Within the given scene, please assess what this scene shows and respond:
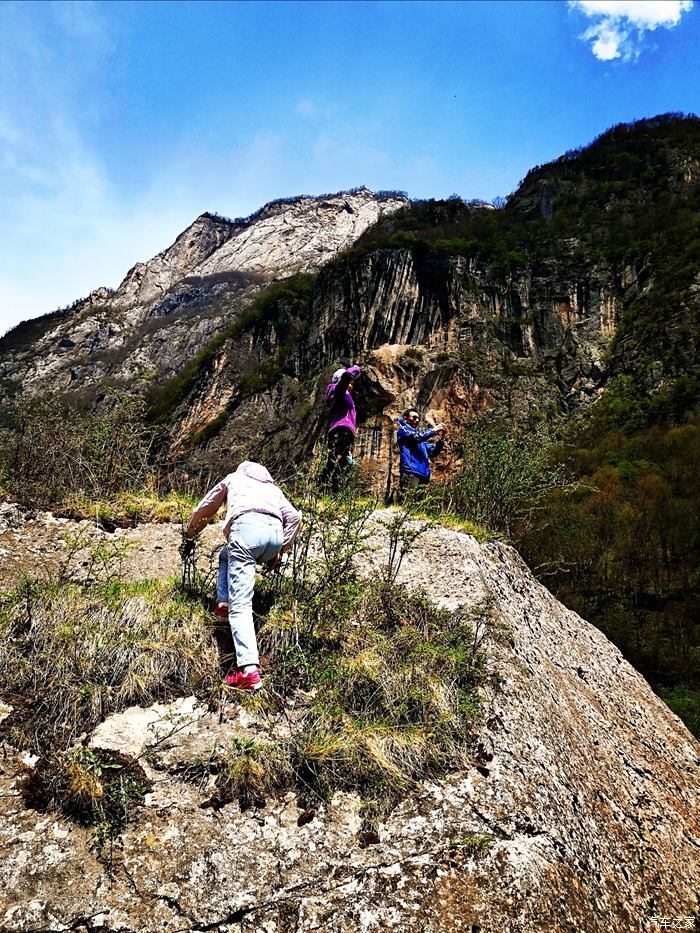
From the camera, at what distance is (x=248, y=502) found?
3457mm

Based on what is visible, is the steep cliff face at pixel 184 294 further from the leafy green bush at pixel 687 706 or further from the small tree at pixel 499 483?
the small tree at pixel 499 483

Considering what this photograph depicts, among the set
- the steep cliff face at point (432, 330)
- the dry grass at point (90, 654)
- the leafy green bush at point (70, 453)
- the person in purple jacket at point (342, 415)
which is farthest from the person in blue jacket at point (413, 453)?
the steep cliff face at point (432, 330)

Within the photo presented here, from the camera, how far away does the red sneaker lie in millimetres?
2959

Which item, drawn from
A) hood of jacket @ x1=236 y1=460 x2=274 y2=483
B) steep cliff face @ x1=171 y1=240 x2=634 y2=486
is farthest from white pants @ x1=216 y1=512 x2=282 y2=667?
steep cliff face @ x1=171 y1=240 x2=634 y2=486

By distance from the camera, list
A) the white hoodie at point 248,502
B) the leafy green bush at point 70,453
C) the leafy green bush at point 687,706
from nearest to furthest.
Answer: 1. the white hoodie at point 248,502
2. the leafy green bush at point 70,453
3. the leafy green bush at point 687,706

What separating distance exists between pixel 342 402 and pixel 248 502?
4.16 meters

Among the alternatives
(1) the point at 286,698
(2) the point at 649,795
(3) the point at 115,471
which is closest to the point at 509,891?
(1) the point at 286,698

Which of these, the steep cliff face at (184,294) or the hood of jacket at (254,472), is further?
the steep cliff face at (184,294)

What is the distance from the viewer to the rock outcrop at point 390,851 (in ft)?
6.57

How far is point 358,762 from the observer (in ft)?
→ 8.72

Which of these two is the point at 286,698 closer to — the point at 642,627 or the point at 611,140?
the point at 642,627

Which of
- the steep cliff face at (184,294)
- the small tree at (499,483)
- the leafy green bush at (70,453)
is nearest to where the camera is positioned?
the leafy green bush at (70,453)

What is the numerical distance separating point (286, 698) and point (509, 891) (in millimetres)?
1351

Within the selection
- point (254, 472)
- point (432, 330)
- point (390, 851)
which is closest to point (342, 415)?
point (254, 472)
